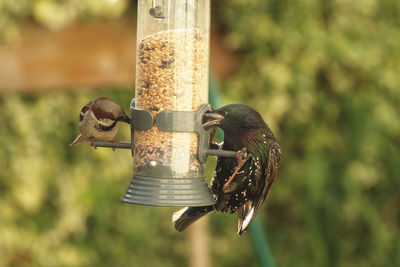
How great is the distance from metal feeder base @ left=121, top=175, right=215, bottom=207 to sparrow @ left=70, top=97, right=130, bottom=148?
0.22 meters

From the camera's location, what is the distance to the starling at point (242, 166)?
2.41 m

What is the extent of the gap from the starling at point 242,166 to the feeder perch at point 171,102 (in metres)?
0.07

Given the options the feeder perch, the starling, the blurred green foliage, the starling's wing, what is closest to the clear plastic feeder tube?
the feeder perch

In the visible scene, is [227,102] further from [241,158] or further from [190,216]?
[241,158]

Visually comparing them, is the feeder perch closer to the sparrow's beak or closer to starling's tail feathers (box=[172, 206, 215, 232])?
the sparrow's beak

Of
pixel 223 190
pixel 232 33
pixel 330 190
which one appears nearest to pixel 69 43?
pixel 232 33

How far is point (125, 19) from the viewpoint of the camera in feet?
14.6

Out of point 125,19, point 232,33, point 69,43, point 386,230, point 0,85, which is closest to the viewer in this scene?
point 0,85

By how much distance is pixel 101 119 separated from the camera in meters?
2.46

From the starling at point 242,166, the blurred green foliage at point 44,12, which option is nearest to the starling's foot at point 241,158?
the starling at point 242,166

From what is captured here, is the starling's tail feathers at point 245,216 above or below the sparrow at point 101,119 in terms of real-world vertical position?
below

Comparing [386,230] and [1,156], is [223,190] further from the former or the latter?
[386,230]

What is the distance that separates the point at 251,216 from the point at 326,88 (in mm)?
2982

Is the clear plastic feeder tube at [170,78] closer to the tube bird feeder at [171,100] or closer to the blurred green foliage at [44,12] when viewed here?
the tube bird feeder at [171,100]
